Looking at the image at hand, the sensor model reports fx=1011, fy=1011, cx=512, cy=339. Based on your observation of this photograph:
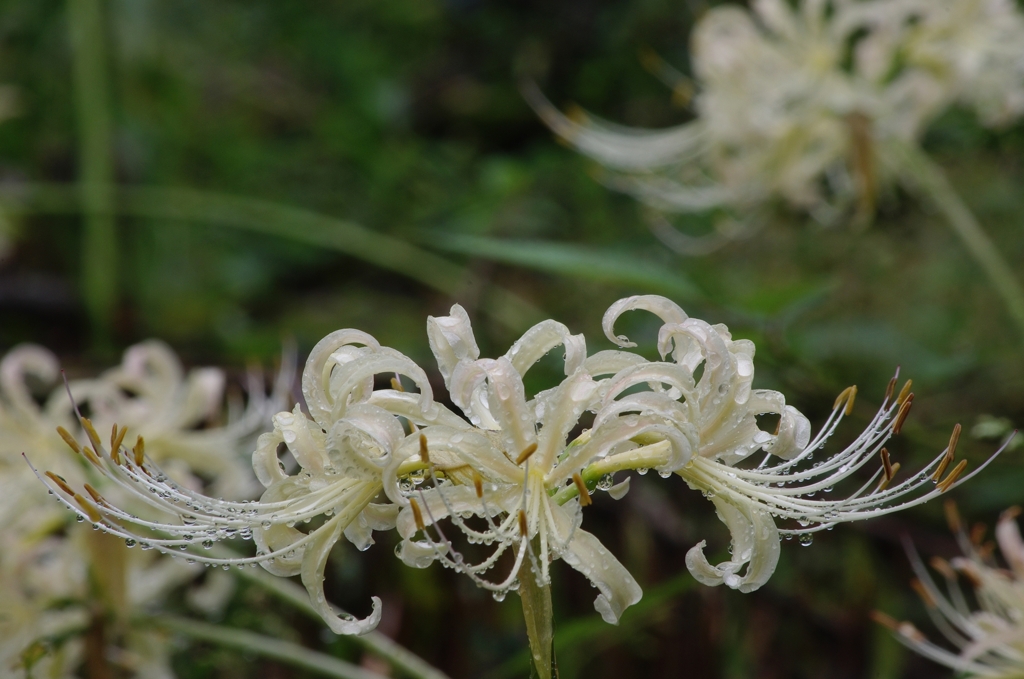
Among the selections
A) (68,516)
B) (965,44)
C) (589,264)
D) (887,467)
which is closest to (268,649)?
(68,516)

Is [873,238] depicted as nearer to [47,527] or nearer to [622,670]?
[622,670]

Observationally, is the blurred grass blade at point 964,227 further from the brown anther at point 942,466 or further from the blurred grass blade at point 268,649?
the blurred grass blade at point 268,649

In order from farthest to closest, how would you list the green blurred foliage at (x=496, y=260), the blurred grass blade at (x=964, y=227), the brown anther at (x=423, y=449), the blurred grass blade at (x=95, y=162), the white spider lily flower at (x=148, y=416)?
the blurred grass blade at (x=95, y=162) → the blurred grass blade at (x=964, y=227) → the green blurred foliage at (x=496, y=260) → the white spider lily flower at (x=148, y=416) → the brown anther at (x=423, y=449)

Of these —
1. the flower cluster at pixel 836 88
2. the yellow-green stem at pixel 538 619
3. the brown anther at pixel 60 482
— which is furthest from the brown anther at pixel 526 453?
the flower cluster at pixel 836 88

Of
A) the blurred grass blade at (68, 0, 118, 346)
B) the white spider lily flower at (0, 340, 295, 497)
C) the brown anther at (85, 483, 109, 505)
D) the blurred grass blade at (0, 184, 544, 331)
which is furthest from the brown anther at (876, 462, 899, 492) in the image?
the blurred grass blade at (68, 0, 118, 346)

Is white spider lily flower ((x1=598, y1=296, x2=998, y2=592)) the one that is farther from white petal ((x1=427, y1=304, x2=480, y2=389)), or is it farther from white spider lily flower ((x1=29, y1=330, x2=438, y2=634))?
white spider lily flower ((x1=29, y1=330, x2=438, y2=634))

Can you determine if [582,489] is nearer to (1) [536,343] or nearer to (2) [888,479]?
(1) [536,343]
